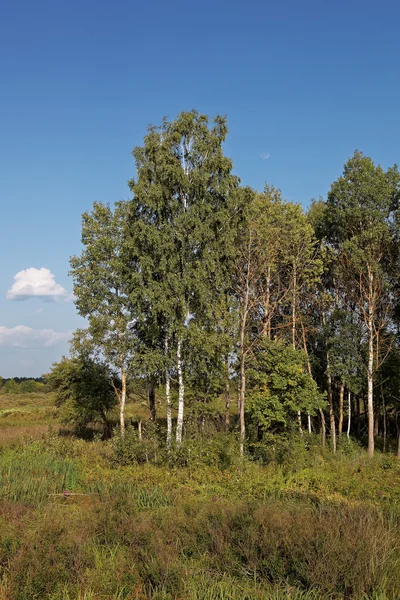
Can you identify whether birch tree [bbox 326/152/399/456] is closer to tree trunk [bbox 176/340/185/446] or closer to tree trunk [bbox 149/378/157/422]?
tree trunk [bbox 176/340/185/446]

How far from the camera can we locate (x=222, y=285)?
19453mm

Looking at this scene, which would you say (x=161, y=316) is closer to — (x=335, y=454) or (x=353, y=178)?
(x=335, y=454)

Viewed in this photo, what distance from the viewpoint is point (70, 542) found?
6.69 metres

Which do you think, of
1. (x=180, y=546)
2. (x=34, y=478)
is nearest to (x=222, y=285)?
(x=34, y=478)

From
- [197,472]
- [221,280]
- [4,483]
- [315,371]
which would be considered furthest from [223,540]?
[315,371]

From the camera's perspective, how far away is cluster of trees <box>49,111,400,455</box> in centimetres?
1866

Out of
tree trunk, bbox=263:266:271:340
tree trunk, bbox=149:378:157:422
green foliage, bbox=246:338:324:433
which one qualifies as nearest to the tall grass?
tree trunk, bbox=149:378:157:422

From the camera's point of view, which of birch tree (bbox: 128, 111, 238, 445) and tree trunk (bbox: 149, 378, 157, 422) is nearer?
birch tree (bbox: 128, 111, 238, 445)

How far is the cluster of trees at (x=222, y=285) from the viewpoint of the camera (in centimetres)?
1866

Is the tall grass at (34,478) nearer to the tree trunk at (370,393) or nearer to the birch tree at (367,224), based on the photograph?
the tree trunk at (370,393)

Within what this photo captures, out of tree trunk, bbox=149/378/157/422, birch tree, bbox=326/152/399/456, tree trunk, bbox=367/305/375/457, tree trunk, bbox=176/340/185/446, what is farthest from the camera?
tree trunk, bbox=149/378/157/422

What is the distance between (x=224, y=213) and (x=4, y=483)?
1348 cm

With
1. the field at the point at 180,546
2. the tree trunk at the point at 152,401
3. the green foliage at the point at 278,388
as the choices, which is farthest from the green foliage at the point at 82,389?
the field at the point at 180,546

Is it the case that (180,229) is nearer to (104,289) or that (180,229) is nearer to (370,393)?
(104,289)
